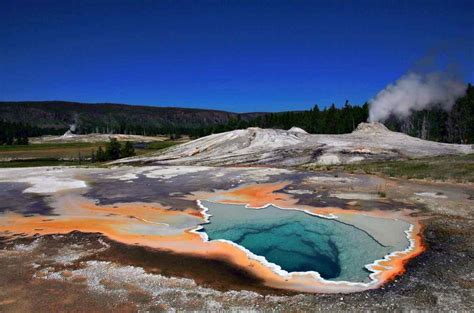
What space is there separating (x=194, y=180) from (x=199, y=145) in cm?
1212

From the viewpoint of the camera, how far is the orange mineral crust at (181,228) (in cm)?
853

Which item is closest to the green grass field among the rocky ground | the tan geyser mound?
the tan geyser mound

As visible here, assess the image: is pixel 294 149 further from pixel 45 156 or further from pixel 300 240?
pixel 45 156

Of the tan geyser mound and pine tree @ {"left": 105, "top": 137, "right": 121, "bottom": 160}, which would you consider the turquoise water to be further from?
pine tree @ {"left": 105, "top": 137, "right": 121, "bottom": 160}

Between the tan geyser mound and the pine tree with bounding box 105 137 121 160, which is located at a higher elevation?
the tan geyser mound

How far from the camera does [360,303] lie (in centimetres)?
710

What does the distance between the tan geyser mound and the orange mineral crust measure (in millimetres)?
12426

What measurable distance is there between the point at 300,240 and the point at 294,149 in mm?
20415

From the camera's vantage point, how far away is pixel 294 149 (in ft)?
104

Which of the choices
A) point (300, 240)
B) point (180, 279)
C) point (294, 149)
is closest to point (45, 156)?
point (294, 149)

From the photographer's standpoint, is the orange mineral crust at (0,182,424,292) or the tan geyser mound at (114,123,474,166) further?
the tan geyser mound at (114,123,474,166)

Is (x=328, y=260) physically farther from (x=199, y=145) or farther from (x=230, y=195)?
(x=199, y=145)

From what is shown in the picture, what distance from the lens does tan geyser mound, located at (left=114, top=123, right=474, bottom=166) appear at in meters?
30.1

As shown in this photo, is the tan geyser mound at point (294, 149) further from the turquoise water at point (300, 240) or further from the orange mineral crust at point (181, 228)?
the turquoise water at point (300, 240)
